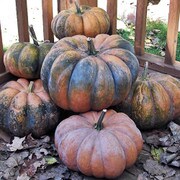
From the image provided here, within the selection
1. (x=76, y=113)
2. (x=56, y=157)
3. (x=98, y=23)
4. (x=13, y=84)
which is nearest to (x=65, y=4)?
(x=98, y=23)

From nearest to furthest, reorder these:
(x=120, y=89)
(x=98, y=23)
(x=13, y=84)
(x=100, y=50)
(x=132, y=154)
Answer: (x=132, y=154)
(x=120, y=89)
(x=100, y=50)
(x=13, y=84)
(x=98, y=23)

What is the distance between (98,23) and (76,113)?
0.84m

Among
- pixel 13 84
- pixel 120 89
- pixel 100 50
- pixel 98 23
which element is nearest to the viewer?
pixel 120 89

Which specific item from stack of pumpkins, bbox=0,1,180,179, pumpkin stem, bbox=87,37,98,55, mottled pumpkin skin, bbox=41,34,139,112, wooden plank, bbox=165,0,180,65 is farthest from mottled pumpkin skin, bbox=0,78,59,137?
wooden plank, bbox=165,0,180,65

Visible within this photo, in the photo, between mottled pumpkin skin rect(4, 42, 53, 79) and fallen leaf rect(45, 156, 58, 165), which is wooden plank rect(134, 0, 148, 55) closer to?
mottled pumpkin skin rect(4, 42, 53, 79)

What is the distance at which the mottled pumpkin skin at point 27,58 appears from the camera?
2.61m

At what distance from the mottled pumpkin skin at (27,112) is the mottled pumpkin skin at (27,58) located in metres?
0.19

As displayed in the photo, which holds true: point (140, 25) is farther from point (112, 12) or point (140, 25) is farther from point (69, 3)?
point (69, 3)

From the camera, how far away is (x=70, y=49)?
7.59 feet

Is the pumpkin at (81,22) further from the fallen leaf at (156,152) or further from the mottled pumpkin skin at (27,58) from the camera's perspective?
the fallen leaf at (156,152)

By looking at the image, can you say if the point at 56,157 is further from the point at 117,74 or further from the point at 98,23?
the point at 98,23

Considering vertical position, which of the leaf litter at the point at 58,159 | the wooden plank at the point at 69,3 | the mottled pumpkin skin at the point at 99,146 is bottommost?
the leaf litter at the point at 58,159

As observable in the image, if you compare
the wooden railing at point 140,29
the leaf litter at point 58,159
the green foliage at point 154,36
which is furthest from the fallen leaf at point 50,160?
the green foliage at point 154,36

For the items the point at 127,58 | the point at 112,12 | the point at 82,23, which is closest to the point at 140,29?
the point at 112,12
